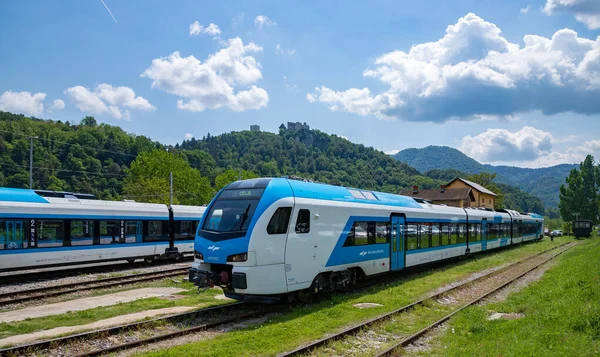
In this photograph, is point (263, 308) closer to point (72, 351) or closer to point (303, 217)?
point (303, 217)

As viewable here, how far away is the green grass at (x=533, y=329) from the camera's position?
9.20 meters

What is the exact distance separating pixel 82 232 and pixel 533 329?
60.3 ft

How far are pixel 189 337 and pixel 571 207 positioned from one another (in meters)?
99.8

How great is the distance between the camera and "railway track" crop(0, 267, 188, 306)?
49.5 feet

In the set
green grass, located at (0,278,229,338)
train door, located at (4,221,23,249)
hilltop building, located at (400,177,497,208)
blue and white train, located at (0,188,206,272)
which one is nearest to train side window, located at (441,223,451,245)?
green grass, located at (0,278,229,338)

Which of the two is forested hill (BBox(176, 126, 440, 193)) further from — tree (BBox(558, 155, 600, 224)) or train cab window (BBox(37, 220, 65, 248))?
train cab window (BBox(37, 220, 65, 248))

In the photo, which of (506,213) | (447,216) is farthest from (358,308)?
(506,213)

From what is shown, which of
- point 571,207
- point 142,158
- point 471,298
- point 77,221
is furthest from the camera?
point 571,207

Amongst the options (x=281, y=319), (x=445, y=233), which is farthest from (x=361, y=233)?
(x=445, y=233)

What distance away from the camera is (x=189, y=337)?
413 inches

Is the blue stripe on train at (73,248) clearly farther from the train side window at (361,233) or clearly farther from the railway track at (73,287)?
the train side window at (361,233)

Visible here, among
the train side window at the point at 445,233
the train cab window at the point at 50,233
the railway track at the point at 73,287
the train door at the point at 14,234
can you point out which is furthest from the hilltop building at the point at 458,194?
the train door at the point at 14,234

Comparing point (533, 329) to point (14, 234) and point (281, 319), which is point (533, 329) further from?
point (14, 234)

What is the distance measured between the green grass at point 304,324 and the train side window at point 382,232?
1.77 metres
